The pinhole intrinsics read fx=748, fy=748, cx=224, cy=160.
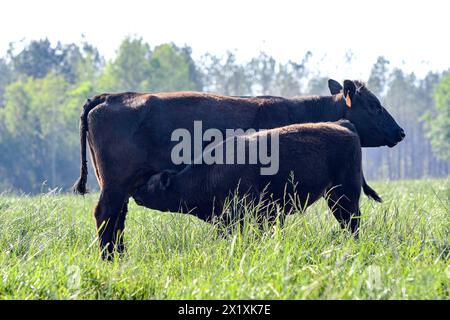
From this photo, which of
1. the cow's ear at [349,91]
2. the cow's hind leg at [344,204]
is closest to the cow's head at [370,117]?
the cow's ear at [349,91]

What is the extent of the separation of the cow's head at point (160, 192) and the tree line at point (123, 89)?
23.6 m

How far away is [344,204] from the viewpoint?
27.7 ft

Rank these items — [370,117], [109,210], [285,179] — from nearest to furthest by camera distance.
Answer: [285,179]
[109,210]
[370,117]

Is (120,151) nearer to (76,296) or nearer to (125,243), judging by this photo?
(125,243)

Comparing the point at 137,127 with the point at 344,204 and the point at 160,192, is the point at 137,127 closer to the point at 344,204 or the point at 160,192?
the point at 160,192

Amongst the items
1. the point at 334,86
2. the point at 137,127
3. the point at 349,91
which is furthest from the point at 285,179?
the point at 334,86

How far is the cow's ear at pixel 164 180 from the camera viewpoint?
27.5 ft

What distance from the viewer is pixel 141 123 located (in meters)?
8.92

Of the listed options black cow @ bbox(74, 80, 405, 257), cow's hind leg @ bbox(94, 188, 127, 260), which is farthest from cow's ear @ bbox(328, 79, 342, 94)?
cow's hind leg @ bbox(94, 188, 127, 260)

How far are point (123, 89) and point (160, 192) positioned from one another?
177 feet

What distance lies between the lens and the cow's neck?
399 inches

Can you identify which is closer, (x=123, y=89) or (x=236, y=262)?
(x=236, y=262)

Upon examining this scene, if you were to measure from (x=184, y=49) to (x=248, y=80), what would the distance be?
27.6ft

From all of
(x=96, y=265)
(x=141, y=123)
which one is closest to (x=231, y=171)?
(x=141, y=123)
